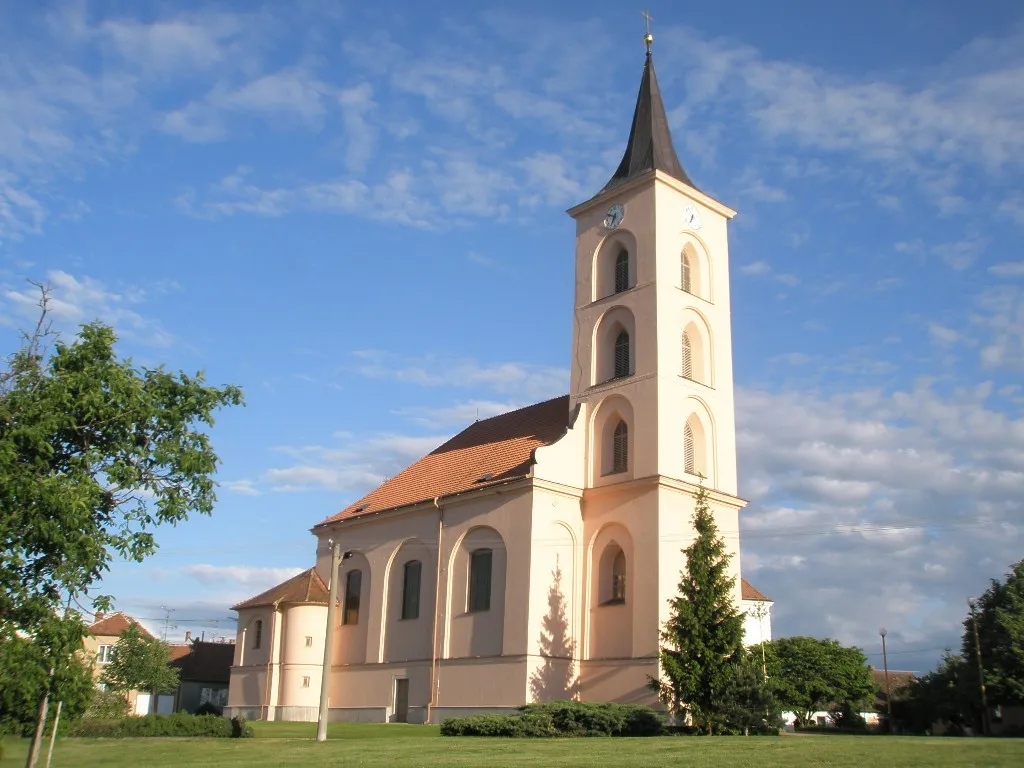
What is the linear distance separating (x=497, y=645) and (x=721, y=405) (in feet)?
39.7

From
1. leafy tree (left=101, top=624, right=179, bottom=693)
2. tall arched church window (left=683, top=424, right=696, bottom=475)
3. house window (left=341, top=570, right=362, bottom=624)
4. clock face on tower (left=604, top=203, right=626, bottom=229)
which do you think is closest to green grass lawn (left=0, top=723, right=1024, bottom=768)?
tall arched church window (left=683, top=424, right=696, bottom=475)

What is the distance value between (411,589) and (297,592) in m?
6.38

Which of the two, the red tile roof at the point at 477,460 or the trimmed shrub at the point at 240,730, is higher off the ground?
the red tile roof at the point at 477,460

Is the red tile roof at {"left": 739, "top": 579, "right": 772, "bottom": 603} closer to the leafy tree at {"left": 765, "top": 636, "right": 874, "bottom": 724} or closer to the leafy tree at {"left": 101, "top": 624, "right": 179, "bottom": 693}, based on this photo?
the leafy tree at {"left": 765, "top": 636, "right": 874, "bottom": 724}

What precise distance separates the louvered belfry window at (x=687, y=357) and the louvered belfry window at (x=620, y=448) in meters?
3.19

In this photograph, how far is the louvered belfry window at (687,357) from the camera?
36625 mm

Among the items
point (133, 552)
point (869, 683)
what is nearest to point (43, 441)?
point (133, 552)

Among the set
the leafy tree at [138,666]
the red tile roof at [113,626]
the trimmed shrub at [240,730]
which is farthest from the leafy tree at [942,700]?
the red tile roof at [113,626]

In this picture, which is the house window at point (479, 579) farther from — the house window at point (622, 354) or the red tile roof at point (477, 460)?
the house window at point (622, 354)

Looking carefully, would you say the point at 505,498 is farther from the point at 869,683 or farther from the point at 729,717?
the point at 869,683

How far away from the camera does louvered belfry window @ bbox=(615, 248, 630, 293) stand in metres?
38.0

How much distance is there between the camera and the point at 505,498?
115 ft

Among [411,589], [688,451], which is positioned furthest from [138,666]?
[688,451]

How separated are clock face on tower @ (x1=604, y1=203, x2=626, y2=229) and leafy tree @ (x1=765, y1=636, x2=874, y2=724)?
29.0 meters
